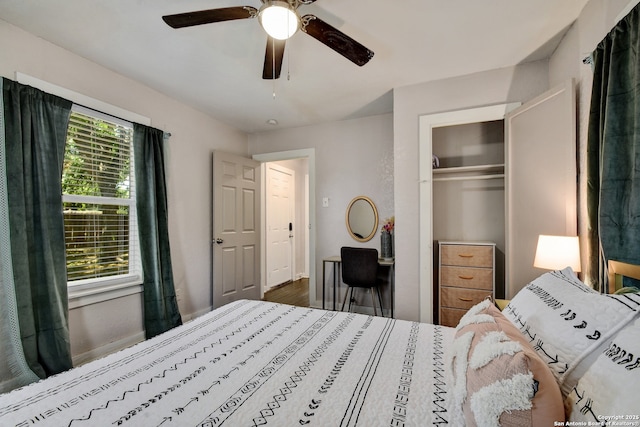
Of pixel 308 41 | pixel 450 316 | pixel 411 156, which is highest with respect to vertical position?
pixel 308 41

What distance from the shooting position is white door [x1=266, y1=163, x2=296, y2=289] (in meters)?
4.91

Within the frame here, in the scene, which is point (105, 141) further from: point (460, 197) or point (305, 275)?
point (305, 275)

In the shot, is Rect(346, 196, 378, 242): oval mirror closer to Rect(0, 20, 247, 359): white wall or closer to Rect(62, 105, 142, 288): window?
Rect(0, 20, 247, 359): white wall

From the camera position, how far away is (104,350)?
246cm

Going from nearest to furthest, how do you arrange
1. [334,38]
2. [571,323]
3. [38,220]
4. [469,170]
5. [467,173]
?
[571,323], [334,38], [38,220], [469,170], [467,173]

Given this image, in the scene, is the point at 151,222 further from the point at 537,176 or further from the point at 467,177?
the point at 537,176

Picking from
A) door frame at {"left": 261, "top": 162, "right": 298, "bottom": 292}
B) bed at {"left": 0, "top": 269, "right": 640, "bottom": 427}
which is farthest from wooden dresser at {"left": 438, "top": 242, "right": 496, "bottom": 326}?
door frame at {"left": 261, "top": 162, "right": 298, "bottom": 292}

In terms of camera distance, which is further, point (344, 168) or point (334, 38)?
point (344, 168)

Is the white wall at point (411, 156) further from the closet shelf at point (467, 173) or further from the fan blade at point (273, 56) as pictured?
the fan blade at point (273, 56)

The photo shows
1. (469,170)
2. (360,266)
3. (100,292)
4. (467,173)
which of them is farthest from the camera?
(360,266)

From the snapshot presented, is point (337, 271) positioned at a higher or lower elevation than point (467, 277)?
lower

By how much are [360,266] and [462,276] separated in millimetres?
1018

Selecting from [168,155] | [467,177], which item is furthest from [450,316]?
[168,155]

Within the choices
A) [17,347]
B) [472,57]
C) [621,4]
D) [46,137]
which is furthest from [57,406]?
[472,57]
